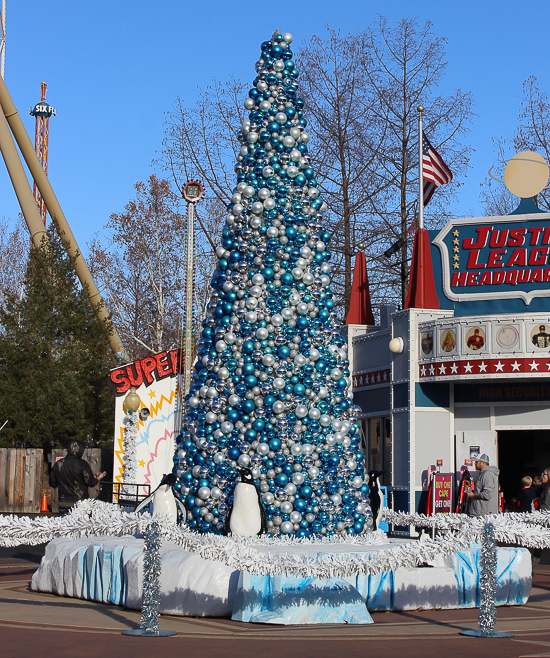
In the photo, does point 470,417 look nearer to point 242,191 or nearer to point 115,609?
point 242,191

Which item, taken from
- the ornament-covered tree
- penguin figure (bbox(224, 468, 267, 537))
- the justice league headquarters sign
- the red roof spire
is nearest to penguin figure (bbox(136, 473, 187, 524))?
the ornament-covered tree

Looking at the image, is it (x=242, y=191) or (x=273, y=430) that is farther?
(x=242, y=191)

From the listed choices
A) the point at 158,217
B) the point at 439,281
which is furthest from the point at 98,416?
the point at 439,281

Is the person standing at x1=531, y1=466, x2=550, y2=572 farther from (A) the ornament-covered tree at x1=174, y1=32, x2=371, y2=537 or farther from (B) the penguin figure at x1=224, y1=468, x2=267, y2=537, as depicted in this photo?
(B) the penguin figure at x1=224, y1=468, x2=267, y2=537

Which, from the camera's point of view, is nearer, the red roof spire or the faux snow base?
the faux snow base

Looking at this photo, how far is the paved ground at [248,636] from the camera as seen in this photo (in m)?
6.61

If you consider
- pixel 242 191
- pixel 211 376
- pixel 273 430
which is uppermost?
pixel 242 191

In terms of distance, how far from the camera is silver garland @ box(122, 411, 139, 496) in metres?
23.2

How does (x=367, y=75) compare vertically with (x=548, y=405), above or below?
above

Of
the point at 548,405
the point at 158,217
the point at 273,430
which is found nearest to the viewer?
the point at 273,430

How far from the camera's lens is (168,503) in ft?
31.5

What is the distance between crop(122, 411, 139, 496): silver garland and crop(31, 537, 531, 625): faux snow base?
13.0m

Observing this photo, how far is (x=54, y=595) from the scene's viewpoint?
9961mm

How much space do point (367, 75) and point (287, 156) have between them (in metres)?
20.3
